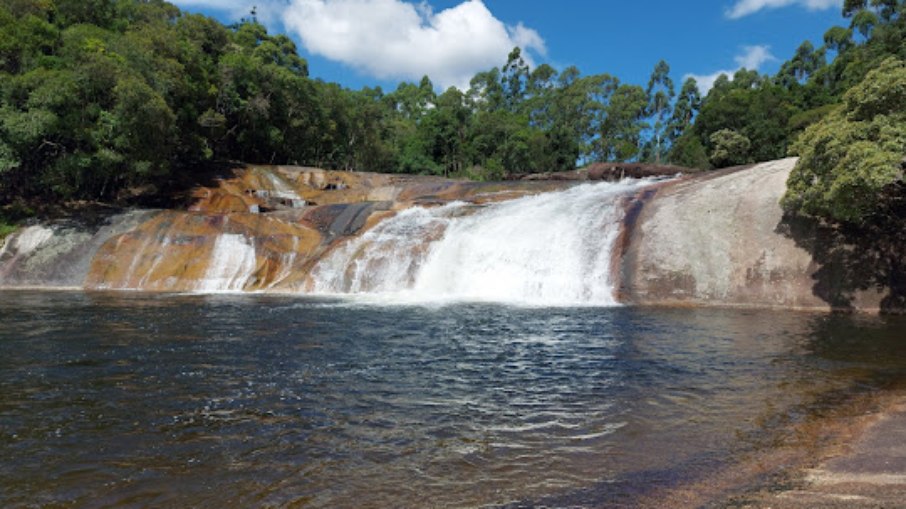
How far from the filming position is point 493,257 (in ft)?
79.5

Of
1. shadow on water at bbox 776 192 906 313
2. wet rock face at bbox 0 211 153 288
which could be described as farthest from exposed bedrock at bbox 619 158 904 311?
wet rock face at bbox 0 211 153 288

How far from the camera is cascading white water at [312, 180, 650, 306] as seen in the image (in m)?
22.4

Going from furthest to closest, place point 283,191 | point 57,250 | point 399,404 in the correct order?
point 283,191 → point 57,250 → point 399,404

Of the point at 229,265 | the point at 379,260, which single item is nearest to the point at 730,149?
the point at 379,260

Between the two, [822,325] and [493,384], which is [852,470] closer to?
[493,384]

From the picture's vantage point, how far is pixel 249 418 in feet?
26.4

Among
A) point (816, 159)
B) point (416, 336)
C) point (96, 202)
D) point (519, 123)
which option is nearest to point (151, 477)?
point (416, 336)

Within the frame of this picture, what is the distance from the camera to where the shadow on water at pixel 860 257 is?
18969mm

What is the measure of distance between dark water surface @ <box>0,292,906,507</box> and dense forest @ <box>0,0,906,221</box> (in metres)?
6.65

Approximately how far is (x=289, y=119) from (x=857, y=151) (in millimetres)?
44739

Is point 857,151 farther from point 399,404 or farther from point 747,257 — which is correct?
point 399,404

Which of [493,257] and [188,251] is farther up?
[493,257]

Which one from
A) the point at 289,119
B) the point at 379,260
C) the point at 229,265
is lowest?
the point at 229,265

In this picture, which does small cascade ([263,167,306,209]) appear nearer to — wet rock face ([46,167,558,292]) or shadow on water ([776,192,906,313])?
wet rock face ([46,167,558,292])
